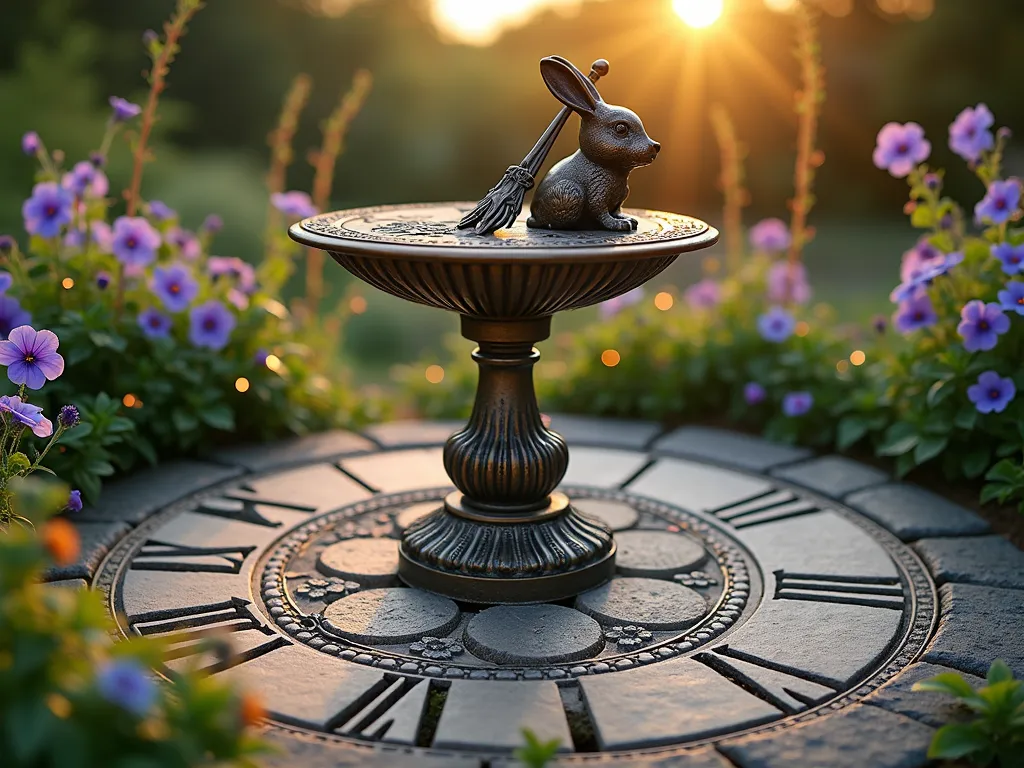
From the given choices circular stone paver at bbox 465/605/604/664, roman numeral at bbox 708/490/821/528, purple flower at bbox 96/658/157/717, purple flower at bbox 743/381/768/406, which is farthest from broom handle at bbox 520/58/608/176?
purple flower at bbox 96/658/157/717

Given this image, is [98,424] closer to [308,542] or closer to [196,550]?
[196,550]

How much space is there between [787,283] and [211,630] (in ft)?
10.8

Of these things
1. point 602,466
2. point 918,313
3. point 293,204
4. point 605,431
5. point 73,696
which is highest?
point 293,204

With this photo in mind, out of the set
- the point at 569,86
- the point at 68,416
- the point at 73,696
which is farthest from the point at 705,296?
the point at 73,696

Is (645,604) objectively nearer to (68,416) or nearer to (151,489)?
(68,416)

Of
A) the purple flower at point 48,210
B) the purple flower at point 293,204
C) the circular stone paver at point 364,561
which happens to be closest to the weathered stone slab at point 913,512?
the circular stone paver at point 364,561

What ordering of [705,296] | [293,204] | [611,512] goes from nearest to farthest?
[611,512] → [293,204] → [705,296]

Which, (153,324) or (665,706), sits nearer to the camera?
(665,706)

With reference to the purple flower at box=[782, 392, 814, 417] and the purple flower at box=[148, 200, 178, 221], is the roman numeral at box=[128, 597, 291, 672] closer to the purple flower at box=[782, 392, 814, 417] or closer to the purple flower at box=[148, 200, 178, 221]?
the purple flower at box=[148, 200, 178, 221]

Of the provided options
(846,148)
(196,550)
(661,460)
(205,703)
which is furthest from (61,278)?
(846,148)

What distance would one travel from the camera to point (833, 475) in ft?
13.5

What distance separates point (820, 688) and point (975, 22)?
462 inches

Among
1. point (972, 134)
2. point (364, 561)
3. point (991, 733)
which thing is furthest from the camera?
point (972, 134)

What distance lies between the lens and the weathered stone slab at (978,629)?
2.71 metres
